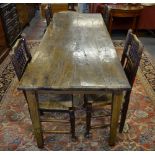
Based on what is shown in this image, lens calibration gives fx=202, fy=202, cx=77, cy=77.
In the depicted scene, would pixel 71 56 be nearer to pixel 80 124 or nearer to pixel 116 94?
pixel 116 94

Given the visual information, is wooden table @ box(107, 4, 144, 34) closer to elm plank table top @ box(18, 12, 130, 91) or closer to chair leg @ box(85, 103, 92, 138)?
elm plank table top @ box(18, 12, 130, 91)

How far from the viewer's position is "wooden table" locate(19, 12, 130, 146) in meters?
1.38

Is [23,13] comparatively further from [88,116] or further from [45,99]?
[88,116]

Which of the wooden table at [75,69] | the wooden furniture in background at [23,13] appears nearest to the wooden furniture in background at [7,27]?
the wooden furniture in background at [23,13]

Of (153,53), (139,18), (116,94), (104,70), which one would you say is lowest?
(153,53)

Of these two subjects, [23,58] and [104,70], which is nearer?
[104,70]

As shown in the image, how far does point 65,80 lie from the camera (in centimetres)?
142

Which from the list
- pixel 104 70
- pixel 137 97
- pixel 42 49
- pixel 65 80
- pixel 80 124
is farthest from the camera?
pixel 137 97

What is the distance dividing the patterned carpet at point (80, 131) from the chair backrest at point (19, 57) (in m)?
0.63

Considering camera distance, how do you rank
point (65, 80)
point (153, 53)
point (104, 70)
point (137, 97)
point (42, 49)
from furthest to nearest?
point (153, 53), point (137, 97), point (42, 49), point (104, 70), point (65, 80)

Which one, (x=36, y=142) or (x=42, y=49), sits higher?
Result: (x=42, y=49)

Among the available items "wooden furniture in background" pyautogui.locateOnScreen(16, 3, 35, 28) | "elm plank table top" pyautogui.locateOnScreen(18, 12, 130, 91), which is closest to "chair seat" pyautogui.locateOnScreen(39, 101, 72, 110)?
"elm plank table top" pyautogui.locateOnScreen(18, 12, 130, 91)

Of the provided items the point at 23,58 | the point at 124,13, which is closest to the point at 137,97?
the point at 23,58

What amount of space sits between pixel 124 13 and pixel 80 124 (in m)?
2.70
